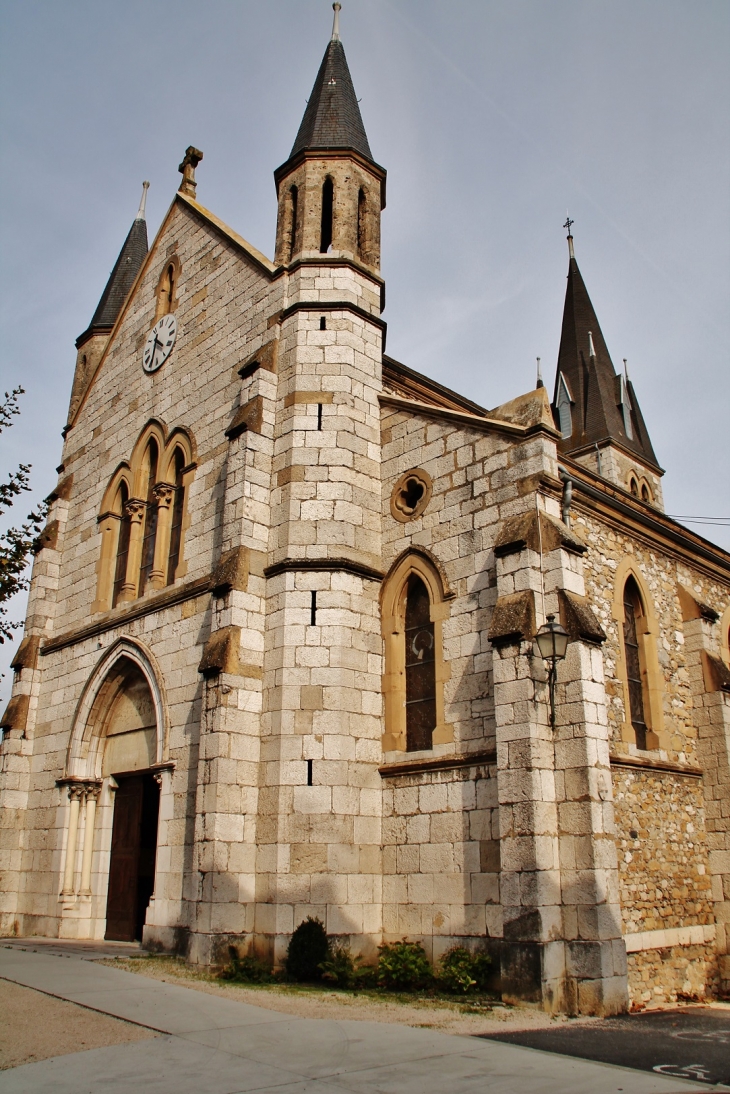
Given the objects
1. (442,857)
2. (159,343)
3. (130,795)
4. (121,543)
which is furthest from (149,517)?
(442,857)

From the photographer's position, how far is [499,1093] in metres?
5.71

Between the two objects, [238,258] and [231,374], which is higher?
[238,258]

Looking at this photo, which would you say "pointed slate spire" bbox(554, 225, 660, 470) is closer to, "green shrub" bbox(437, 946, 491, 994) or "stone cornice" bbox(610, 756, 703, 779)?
"stone cornice" bbox(610, 756, 703, 779)

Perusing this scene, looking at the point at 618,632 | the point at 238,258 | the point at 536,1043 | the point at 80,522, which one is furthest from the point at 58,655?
the point at 536,1043

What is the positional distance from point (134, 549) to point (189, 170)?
333 inches

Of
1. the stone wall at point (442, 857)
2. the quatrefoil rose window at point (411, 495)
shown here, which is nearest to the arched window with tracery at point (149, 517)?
the quatrefoil rose window at point (411, 495)

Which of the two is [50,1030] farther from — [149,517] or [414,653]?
[149,517]

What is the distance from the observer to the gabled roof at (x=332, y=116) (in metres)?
15.5

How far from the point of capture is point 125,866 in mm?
14438

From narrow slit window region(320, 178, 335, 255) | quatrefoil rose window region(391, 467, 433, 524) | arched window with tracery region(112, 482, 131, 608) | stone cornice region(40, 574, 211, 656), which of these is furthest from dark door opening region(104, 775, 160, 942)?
narrow slit window region(320, 178, 335, 255)

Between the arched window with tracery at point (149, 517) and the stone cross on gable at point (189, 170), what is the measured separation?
19.1 ft

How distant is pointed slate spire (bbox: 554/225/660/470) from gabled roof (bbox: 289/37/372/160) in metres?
20.0

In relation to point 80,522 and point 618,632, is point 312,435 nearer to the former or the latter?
point 618,632

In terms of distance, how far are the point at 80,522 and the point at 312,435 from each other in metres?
7.16
